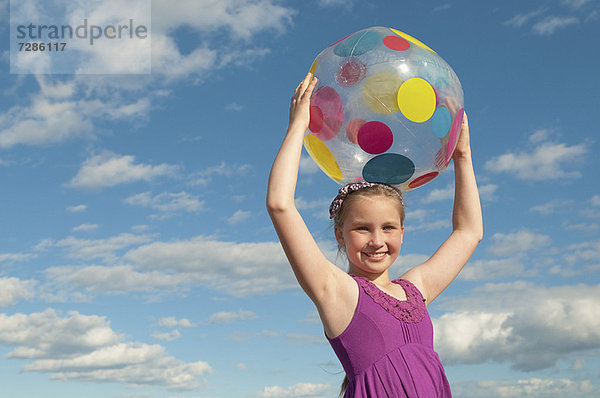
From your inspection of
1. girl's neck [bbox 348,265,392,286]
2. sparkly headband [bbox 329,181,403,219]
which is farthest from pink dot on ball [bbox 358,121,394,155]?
girl's neck [bbox 348,265,392,286]

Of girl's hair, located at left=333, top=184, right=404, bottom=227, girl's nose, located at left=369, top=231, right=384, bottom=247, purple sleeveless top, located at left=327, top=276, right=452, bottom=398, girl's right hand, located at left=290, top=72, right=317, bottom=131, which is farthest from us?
girl's hair, located at left=333, top=184, right=404, bottom=227

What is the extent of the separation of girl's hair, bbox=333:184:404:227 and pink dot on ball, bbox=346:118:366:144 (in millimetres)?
361

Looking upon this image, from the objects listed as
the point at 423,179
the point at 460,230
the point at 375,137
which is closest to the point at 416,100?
the point at 375,137

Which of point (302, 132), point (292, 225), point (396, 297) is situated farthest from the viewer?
point (396, 297)

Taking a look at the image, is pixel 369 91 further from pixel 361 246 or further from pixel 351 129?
pixel 361 246

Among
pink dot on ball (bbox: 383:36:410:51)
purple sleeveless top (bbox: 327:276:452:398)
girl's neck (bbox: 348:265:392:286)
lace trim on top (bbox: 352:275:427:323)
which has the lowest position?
purple sleeveless top (bbox: 327:276:452:398)

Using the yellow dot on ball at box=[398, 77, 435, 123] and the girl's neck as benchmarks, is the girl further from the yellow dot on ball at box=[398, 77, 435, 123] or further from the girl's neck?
the yellow dot on ball at box=[398, 77, 435, 123]

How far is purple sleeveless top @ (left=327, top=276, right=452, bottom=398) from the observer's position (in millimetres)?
4398

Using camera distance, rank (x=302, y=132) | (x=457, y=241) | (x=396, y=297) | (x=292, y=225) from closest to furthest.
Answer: (x=292, y=225) → (x=302, y=132) → (x=396, y=297) → (x=457, y=241)

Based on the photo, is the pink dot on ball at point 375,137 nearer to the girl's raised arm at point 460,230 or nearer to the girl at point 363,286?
the girl at point 363,286

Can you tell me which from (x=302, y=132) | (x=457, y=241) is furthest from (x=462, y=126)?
(x=302, y=132)

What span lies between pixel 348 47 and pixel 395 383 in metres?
2.35

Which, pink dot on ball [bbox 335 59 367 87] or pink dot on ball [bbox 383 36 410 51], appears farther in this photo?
pink dot on ball [bbox 383 36 410 51]

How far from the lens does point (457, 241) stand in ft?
18.4
